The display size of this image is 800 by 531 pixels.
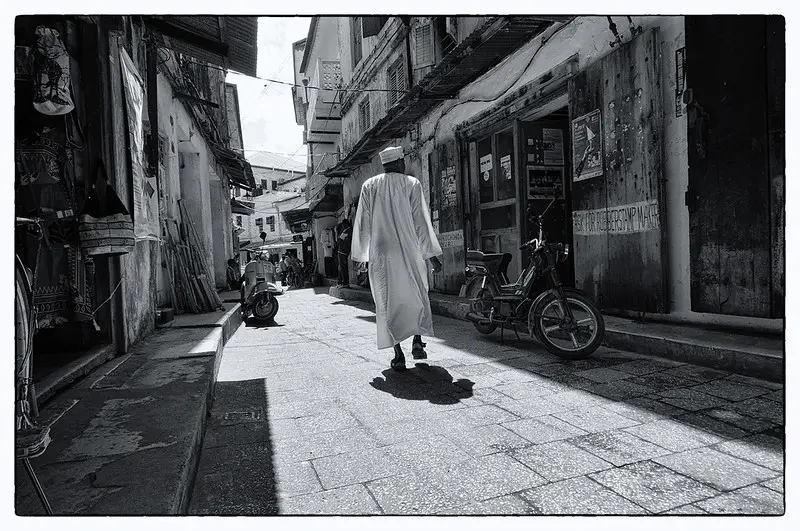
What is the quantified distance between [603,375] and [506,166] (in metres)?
4.63

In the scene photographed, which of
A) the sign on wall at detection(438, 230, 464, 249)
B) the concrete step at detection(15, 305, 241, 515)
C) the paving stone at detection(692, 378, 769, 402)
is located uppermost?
the sign on wall at detection(438, 230, 464, 249)

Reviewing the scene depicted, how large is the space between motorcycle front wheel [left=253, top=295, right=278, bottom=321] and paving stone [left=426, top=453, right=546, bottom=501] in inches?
232

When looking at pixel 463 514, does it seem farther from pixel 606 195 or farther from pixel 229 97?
pixel 229 97

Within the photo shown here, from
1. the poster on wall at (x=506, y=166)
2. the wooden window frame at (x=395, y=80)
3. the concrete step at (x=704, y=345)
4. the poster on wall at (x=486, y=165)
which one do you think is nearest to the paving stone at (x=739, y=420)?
the concrete step at (x=704, y=345)

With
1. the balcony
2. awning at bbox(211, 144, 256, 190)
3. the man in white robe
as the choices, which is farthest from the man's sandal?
the balcony

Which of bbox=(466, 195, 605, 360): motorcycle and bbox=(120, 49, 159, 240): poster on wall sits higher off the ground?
bbox=(120, 49, 159, 240): poster on wall

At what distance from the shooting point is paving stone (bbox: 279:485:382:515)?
176 cm

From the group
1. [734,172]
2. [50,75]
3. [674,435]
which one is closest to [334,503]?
[674,435]

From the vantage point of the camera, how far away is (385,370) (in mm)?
3895

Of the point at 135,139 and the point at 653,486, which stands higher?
the point at 135,139

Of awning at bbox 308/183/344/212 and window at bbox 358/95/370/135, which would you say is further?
awning at bbox 308/183/344/212

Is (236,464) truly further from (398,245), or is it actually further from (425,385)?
(398,245)

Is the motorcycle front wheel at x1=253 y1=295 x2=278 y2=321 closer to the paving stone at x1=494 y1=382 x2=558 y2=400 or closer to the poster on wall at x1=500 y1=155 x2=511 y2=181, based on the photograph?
the poster on wall at x1=500 y1=155 x2=511 y2=181

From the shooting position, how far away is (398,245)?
13.4ft
